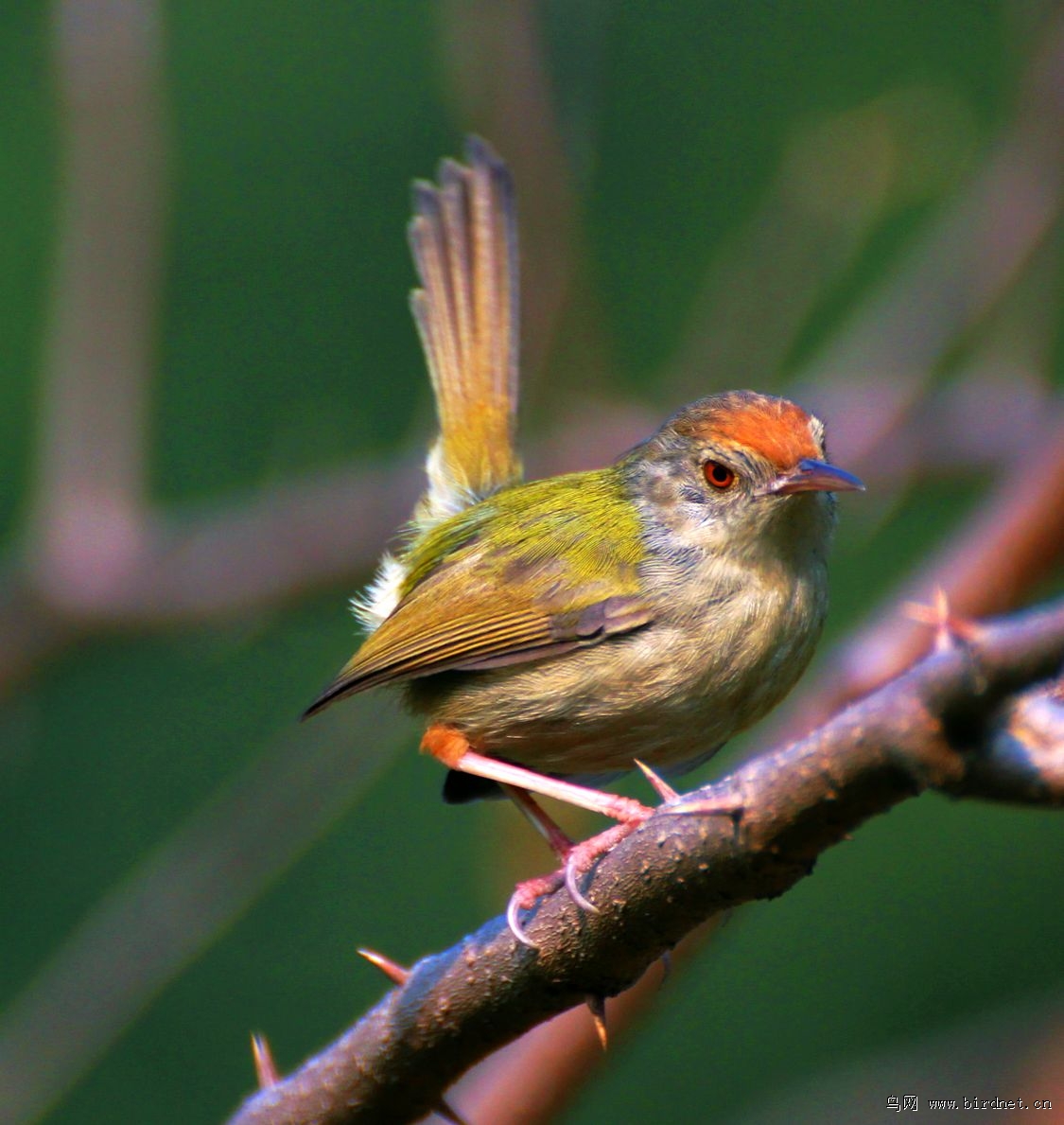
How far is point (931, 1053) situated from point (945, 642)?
14.4ft

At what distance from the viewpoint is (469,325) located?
4.64 metres

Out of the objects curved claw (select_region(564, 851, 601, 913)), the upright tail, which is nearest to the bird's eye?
the upright tail

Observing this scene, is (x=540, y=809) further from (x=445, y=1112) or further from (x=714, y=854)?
(x=714, y=854)

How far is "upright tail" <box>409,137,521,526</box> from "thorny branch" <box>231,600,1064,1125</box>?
90.1 inches

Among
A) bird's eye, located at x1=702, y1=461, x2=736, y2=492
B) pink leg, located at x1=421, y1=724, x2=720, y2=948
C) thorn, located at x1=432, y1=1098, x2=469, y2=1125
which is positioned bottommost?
thorn, located at x1=432, y1=1098, x2=469, y2=1125

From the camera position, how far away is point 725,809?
168 cm

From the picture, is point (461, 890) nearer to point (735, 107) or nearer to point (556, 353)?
point (556, 353)

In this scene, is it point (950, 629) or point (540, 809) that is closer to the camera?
point (950, 629)

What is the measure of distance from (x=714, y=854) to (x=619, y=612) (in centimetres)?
159

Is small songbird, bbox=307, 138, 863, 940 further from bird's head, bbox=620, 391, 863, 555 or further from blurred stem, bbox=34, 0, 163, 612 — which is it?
blurred stem, bbox=34, 0, 163, 612

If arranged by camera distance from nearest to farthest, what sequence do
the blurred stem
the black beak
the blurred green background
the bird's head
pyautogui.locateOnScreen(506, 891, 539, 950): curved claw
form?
pyautogui.locateOnScreen(506, 891, 539, 950): curved claw < the black beak < the bird's head < the blurred stem < the blurred green background

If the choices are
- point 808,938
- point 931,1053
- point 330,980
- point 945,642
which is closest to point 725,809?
point 945,642

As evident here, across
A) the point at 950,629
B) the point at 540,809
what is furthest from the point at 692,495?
the point at 950,629

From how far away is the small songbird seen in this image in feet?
10.6
